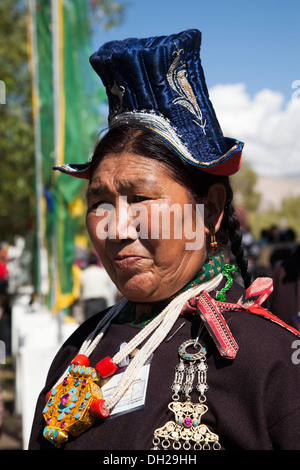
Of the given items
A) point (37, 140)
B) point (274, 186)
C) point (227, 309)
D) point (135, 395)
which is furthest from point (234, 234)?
point (274, 186)

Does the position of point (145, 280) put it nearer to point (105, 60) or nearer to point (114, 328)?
point (114, 328)

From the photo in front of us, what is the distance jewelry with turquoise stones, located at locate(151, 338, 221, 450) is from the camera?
1397 millimetres

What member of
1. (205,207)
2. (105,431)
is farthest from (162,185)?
(105,431)

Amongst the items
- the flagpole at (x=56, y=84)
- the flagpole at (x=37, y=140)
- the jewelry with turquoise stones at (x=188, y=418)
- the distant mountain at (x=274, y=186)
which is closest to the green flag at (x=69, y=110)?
the flagpole at (x=56, y=84)

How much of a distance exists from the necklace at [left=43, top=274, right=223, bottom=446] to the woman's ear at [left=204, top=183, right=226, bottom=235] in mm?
165

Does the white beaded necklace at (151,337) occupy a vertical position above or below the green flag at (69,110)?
below

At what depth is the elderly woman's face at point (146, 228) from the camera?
1552 mm

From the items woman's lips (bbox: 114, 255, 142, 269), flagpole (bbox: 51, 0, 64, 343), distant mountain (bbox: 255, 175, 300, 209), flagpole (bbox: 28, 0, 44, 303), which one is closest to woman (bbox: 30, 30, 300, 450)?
woman's lips (bbox: 114, 255, 142, 269)

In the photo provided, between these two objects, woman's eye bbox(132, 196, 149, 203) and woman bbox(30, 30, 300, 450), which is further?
woman's eye bbox(132, 196, 149, 203)

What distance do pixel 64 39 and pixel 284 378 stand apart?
453 centimetres

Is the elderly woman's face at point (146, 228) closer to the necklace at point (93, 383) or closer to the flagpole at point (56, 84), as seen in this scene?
the necklace at point (93, 383)

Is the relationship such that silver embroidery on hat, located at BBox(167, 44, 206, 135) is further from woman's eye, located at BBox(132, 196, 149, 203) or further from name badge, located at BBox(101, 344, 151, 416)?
name badge, located at BBox(101, 344, 151, 416)

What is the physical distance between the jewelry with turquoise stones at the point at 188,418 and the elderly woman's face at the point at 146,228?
0.25 m

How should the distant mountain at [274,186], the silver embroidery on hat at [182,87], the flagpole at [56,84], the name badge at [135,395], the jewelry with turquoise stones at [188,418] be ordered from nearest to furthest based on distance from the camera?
the jewelry with turquoise stones at [188,418], the name badge at [135,395], the silver embroidery on hat at [182,87], the flagpole at [56,84], the distant mountain at [274,186]
